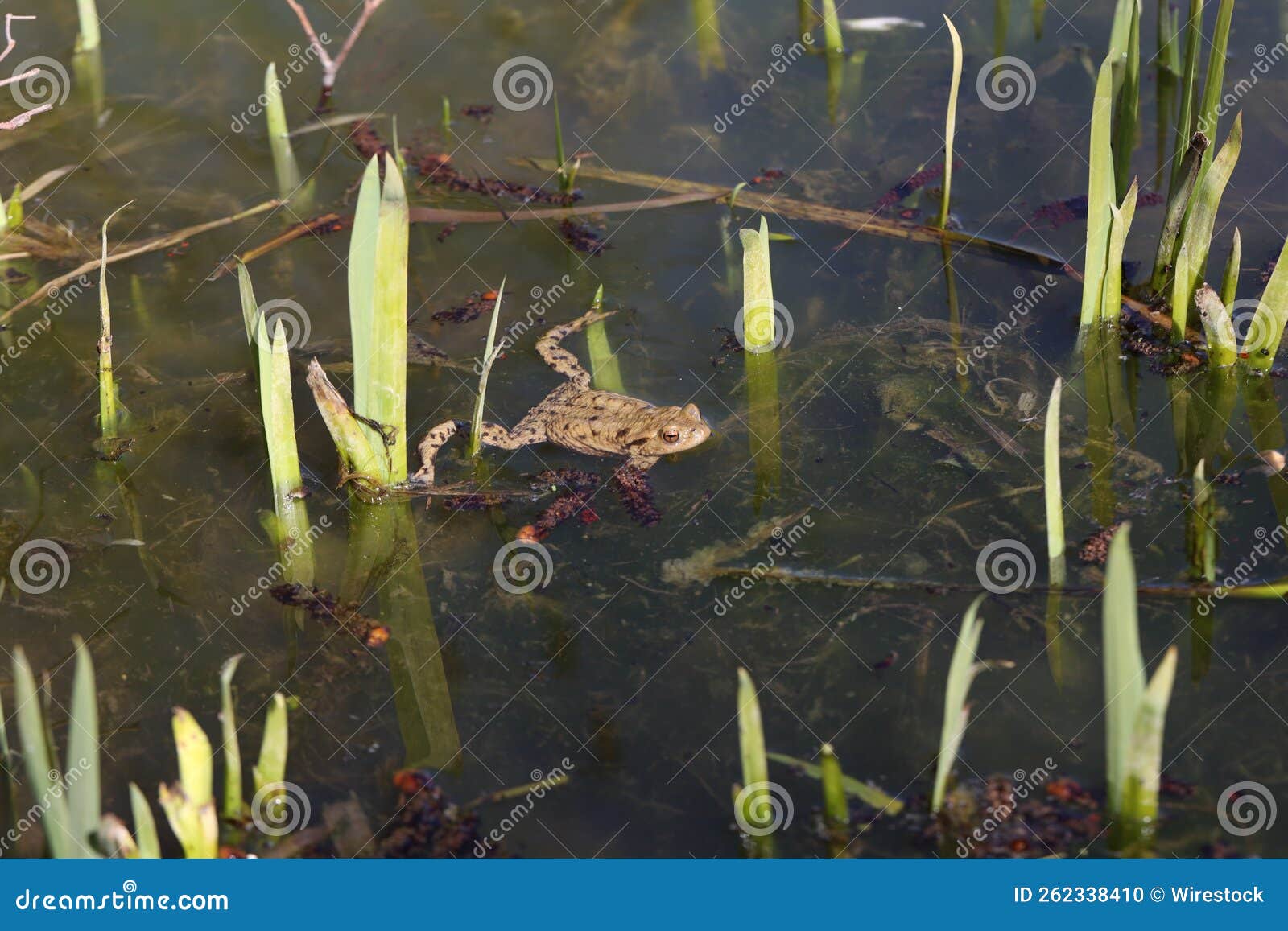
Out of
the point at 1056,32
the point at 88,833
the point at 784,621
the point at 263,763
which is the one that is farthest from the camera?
the point at 1056,32

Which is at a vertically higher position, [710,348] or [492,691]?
[710,348]

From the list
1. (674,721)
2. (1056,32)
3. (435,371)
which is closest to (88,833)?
(674,721)

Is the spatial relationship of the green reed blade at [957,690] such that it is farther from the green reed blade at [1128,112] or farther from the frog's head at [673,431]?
the green reed blade at [1128,112]

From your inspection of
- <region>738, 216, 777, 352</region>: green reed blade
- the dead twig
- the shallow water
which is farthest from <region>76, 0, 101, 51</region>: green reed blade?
<region>738, 216, 777, 352</region>: green reed blade

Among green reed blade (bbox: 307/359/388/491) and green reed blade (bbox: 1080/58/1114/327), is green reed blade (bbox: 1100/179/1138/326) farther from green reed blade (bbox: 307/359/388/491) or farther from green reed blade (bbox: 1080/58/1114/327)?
green reed blade (bbox: 307/359/388/491)

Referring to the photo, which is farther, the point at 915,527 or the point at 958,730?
the point at 915,527

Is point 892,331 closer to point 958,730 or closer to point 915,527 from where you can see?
point 915,527
